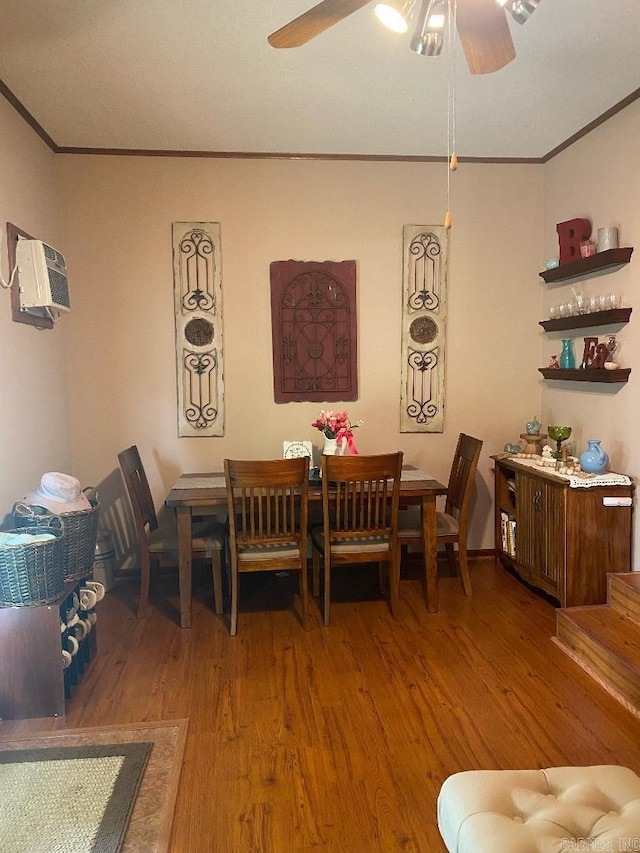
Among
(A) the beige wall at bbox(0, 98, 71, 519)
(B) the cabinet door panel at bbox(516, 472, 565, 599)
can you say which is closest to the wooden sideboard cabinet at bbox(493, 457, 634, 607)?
(B) the cabinet door panel at bbox(516, 472, 565, 599)

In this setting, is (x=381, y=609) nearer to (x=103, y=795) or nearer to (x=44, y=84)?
(x=103, y=795)

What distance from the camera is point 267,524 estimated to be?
3246mm

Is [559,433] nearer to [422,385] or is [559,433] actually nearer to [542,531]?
[542,531]

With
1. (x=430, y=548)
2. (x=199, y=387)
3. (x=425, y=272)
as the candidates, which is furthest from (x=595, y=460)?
(x=199, y=387)

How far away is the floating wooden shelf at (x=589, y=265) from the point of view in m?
3.34

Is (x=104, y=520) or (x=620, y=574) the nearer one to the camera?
(x=620, y=574)

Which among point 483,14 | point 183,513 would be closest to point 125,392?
point 183,513

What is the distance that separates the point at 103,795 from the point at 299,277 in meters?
3.12

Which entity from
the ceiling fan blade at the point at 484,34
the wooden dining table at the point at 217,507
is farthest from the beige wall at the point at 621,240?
the ceiling fan blade at the point at 484,34

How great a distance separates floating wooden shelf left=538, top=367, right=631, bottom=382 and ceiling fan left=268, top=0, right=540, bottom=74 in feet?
6.12

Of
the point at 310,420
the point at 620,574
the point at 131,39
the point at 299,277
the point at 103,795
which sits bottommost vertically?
the point at 103,795

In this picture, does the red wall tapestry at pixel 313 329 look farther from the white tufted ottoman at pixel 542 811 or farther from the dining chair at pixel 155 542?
the white tufted ottoman at pixel 542 811

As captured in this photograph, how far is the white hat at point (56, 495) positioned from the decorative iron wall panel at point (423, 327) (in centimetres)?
223

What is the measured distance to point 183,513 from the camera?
3328 millimetres
